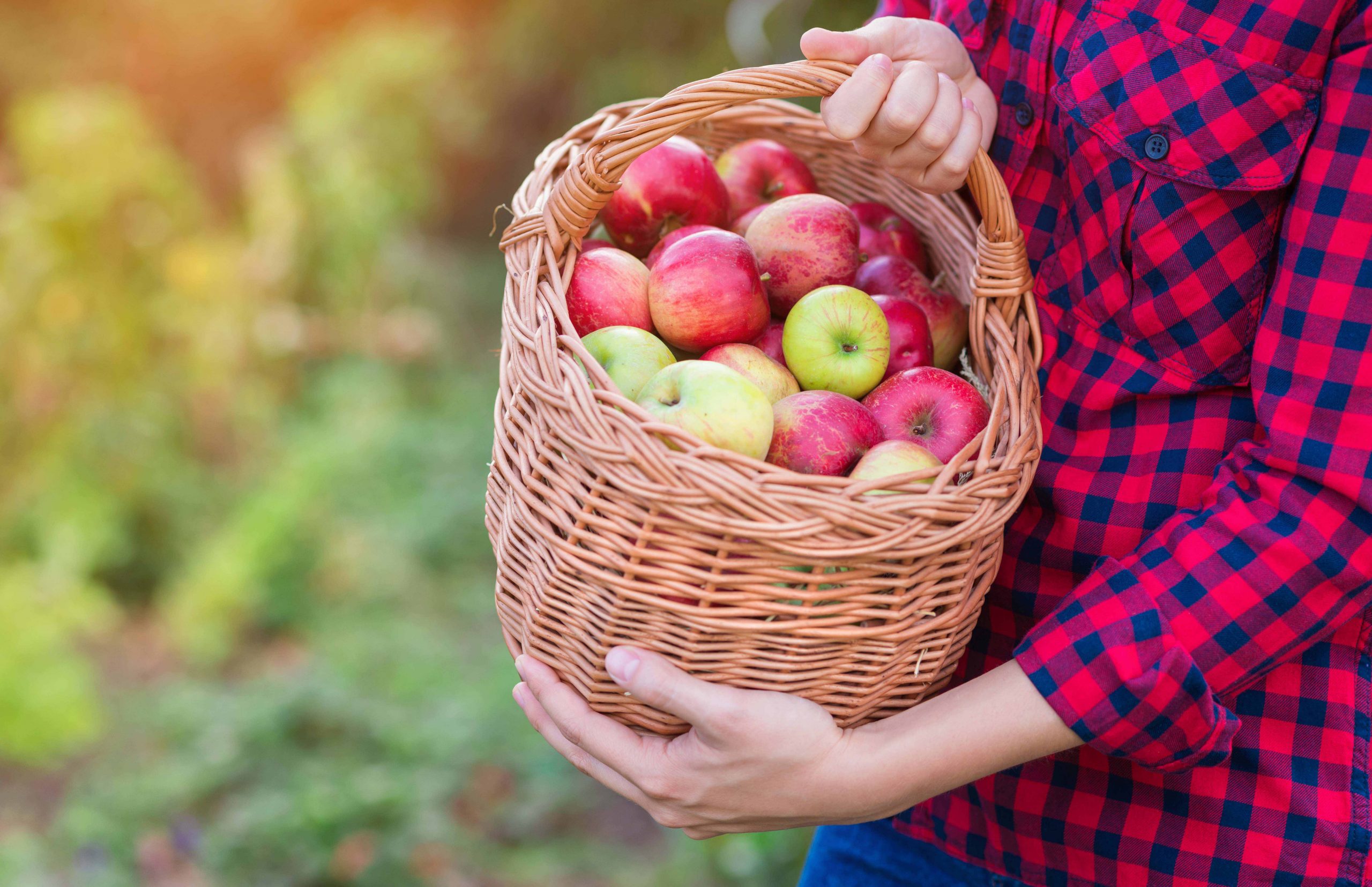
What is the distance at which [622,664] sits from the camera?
95 centimetres

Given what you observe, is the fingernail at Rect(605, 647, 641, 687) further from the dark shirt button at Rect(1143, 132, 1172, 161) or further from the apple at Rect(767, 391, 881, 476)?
the dark shirt button at Rect(1143, 132, 1172, 161)

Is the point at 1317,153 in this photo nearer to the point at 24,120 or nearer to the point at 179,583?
the point at 179,583

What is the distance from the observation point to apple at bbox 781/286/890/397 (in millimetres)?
1171

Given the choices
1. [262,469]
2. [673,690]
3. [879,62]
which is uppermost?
[879,62]

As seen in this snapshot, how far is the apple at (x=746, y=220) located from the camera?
1352mm

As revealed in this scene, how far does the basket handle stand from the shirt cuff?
1.00 ft

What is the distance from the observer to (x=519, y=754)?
9.30ft

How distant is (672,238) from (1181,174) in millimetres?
586

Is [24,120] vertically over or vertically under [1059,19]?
under

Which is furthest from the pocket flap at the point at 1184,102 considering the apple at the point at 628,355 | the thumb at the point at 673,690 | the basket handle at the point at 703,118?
the thumb at the point at 673,690

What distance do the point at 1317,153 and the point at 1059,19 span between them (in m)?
0.33

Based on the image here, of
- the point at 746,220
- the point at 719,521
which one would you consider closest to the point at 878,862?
the point at 719,521

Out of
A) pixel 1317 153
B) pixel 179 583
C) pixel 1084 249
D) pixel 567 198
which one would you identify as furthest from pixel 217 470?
pixel 1317 153

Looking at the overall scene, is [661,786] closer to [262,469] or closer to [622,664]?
[622,664]
